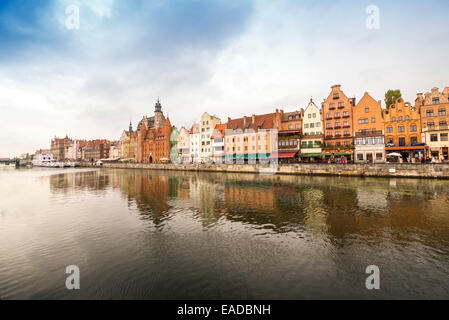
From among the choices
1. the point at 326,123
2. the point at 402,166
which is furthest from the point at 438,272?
the point at 326,123

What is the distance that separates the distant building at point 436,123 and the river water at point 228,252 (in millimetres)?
42748

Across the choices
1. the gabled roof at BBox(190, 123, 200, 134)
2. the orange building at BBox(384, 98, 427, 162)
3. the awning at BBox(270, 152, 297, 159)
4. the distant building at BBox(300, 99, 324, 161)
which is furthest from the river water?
the gabled roof at BBox(190, 123, 200, 134)

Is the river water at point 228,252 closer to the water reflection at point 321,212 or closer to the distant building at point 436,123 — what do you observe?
the water reflection at point 321,212

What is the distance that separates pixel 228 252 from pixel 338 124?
5932 cm

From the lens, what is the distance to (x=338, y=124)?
58.6 m

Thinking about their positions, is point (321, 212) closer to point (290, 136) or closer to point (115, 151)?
point (290, 136)

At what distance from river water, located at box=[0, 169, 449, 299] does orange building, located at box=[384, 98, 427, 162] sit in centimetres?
4185

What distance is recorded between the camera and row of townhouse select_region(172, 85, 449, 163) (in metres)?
48.7

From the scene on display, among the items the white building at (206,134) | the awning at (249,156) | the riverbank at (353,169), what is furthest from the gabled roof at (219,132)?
the riverbank at (353,169)

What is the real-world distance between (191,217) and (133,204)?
8523 millimetres

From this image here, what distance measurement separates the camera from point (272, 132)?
64.9 metres

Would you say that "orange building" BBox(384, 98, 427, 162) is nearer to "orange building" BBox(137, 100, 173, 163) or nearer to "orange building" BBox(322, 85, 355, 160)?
"orange building" BBox(322, 85, 355, 160)
